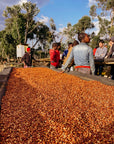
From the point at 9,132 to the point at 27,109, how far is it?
592 mm

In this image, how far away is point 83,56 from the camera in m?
3.75

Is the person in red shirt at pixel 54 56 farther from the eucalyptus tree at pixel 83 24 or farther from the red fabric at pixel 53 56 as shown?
the eucalyptus tree at pixel 83 24

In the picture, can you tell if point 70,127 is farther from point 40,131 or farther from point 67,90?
point 67,90

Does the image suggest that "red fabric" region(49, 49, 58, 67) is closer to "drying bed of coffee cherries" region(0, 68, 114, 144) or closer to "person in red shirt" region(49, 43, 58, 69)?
"person in red shirt" region(49, 43, 58, 69)

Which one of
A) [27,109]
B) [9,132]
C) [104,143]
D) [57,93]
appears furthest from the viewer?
[57,93]

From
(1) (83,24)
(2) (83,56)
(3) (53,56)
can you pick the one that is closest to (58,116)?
(2) (83,56)

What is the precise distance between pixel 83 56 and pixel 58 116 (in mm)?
2103

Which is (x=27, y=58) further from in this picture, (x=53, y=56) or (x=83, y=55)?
(x=83, y=55)

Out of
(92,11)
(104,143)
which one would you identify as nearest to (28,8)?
(92,11)

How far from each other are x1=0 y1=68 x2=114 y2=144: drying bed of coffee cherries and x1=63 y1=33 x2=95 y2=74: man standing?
77cm

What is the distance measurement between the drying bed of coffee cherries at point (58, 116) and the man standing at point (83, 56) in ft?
2.51

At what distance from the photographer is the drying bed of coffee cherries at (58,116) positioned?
161 centimetres

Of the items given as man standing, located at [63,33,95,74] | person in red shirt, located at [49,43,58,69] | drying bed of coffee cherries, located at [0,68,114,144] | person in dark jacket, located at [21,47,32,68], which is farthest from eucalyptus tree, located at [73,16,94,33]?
drying bed of coffee cherries, located at [0,68,114,144]

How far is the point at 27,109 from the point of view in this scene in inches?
89.3
